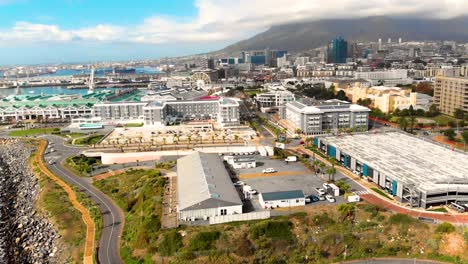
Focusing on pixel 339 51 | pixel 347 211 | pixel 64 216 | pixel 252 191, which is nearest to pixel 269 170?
pixel 252 191

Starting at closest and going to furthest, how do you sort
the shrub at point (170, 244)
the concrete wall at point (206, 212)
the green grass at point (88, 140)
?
the shrub at point (170, 244) < the concrete wall at point (206, 212) < the green grass at point (88, 140)

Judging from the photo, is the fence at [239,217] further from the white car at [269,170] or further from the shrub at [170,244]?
the white car at [269,170]

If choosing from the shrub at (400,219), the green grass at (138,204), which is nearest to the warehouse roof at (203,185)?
the green grass at (138,204)

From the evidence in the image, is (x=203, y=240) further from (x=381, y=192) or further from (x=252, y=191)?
(x=381, y=192)

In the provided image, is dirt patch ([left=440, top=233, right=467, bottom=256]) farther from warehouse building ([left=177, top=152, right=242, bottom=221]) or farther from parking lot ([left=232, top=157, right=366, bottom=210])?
warehouse building ([left=177, top=152, right=242, bottom=221])

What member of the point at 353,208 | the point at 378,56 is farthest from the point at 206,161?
the point at 378,56

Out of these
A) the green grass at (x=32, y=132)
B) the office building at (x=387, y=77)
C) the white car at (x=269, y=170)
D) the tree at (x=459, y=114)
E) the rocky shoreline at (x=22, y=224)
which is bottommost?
the rocky shoreline at (x=22, y=224)

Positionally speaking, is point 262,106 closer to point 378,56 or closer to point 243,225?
point 243,225
